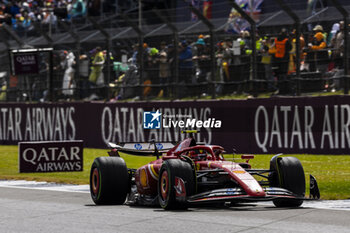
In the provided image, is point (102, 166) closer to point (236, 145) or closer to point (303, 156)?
point (303, 156)

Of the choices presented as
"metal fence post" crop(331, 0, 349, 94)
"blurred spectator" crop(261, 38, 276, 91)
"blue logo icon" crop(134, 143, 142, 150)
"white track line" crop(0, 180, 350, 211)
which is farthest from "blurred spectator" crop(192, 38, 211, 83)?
"blue logo icon" crop(134, 143, 142, 150)

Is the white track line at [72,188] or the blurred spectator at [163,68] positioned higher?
the blurred spectator at [163,68]

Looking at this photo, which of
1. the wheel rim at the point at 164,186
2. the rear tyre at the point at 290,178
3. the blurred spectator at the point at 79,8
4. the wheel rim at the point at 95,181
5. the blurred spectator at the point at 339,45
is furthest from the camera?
the blurred spectator at the point at 79,8

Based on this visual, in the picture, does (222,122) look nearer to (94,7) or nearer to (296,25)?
(296,25)

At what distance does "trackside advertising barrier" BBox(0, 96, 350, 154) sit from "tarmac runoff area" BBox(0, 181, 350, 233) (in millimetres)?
3799

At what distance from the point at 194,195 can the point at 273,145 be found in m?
9.81

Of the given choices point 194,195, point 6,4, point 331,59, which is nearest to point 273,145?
point 331,59

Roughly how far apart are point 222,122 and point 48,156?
5.67 meters

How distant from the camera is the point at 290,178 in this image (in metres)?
10.3

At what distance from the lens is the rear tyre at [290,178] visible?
10.3 m

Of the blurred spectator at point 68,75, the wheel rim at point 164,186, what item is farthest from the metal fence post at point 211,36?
the wheel rim at point 164,186

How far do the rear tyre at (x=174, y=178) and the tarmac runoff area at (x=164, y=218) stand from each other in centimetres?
14

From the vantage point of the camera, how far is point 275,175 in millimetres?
10500

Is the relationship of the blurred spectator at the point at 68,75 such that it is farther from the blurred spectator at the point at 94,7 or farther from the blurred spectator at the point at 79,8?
the blurred spectator at the point at 79,8
